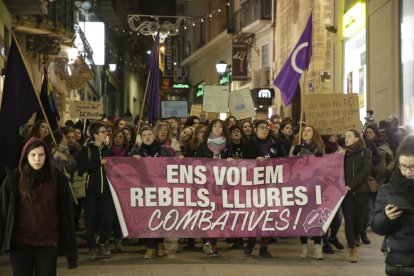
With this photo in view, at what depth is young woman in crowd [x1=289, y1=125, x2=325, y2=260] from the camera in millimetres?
9461

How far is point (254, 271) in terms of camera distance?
8.59m

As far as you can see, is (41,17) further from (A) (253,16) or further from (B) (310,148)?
(B) (310,148)

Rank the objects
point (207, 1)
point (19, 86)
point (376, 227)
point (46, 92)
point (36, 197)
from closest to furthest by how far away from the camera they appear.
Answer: point (376, 227) < point (36, 197) < point (19, 86) < point (46, 92) < point (207, 1)

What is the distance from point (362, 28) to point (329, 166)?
10.3 metres

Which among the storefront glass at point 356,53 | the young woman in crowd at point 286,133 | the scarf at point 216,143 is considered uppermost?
the storefront glass at point 356,53

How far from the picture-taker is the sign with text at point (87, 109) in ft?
52.3

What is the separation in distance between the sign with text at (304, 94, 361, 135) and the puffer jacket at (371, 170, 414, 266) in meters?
6.52

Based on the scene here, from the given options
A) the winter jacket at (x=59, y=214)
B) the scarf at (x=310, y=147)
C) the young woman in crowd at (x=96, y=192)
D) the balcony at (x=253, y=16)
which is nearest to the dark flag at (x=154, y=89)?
the young woman in crowd at (x=96, y=192)

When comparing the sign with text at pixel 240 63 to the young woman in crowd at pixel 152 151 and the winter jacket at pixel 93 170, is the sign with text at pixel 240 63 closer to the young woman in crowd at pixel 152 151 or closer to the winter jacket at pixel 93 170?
the young woman in crowd at pixel 152 151

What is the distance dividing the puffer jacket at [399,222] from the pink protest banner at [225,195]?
482 centimetres

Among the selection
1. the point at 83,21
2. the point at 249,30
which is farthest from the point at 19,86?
the point at 83,21

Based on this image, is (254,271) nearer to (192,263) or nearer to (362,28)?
(192,263)

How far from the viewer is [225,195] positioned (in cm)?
948

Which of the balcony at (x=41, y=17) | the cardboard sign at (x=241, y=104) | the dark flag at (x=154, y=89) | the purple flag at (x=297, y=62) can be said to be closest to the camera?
the purple flag at (x=297, y=62)
